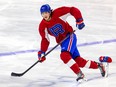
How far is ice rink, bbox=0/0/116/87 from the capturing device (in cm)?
579

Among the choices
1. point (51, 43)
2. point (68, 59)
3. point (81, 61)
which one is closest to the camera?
point (68, 59)

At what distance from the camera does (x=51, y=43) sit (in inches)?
312

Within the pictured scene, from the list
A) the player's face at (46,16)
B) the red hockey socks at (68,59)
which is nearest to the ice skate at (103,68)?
the red hockey socks at (68,59)

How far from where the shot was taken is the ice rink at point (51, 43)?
228 inches

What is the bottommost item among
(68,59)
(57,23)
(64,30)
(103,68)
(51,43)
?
(51,43)

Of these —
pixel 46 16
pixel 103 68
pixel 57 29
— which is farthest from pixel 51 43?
pixel 46 16

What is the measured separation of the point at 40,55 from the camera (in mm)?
5562

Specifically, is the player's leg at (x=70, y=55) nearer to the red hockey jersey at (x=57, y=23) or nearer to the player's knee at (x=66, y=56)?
the player's knee at (x=66, y=56)

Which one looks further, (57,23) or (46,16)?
(57,23)

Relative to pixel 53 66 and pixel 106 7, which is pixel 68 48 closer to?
pixel 53 66

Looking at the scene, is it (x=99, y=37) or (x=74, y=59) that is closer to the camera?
(x=74, y=59)

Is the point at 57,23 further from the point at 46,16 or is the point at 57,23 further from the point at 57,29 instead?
the point at 46,16

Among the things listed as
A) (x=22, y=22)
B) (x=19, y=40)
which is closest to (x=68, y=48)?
(x=19, y=40)

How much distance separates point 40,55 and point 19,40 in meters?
2.59
